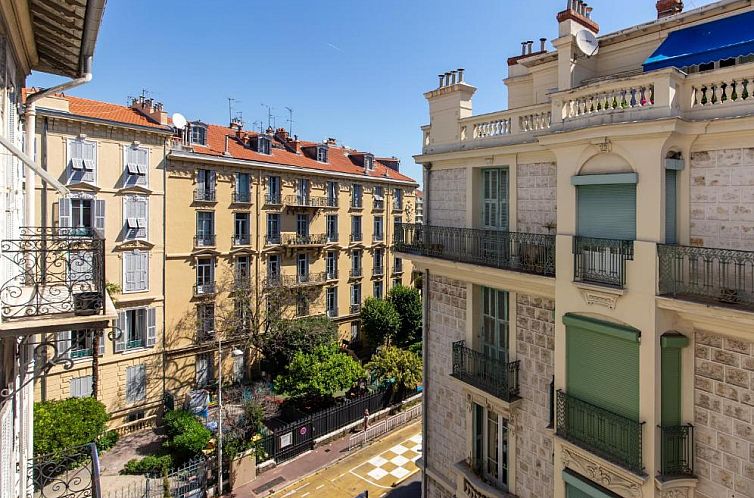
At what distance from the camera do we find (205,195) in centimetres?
2673

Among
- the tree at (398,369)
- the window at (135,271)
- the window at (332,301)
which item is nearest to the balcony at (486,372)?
the tree at (398,369)

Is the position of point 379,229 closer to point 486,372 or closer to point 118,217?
point 118,217

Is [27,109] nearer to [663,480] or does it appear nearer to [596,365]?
[596,365]

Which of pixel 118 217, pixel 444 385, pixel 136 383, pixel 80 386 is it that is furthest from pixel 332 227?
pixel 444 385

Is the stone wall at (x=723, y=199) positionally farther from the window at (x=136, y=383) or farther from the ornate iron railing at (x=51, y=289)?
the window at (x=136, y=383)

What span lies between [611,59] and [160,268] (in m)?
23.4

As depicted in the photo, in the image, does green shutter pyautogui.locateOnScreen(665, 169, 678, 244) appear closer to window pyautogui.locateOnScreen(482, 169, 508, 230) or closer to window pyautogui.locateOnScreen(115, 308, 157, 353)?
window pyautogui.locateOnScreen(482, 169, 508, 230)

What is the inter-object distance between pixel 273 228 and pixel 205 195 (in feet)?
17.2

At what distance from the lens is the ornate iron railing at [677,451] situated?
24.5ft

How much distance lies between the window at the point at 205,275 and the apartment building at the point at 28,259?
1956 centimetres

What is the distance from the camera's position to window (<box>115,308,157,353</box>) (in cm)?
2356

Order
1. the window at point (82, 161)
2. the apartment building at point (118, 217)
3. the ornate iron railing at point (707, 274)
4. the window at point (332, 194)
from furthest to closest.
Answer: the window at point (332, 194), the window at point (82, 161), the apartment building at point (118, 217), the ornate iron railing at point (707, 274)

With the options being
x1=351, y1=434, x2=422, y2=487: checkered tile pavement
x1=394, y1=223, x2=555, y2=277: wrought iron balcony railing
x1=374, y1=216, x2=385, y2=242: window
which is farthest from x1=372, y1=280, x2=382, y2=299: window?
x1=394, y1=223, x2=555, y2=277: wrought iron balcony railing

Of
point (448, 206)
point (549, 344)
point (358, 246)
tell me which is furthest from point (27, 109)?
point (358, 246)
